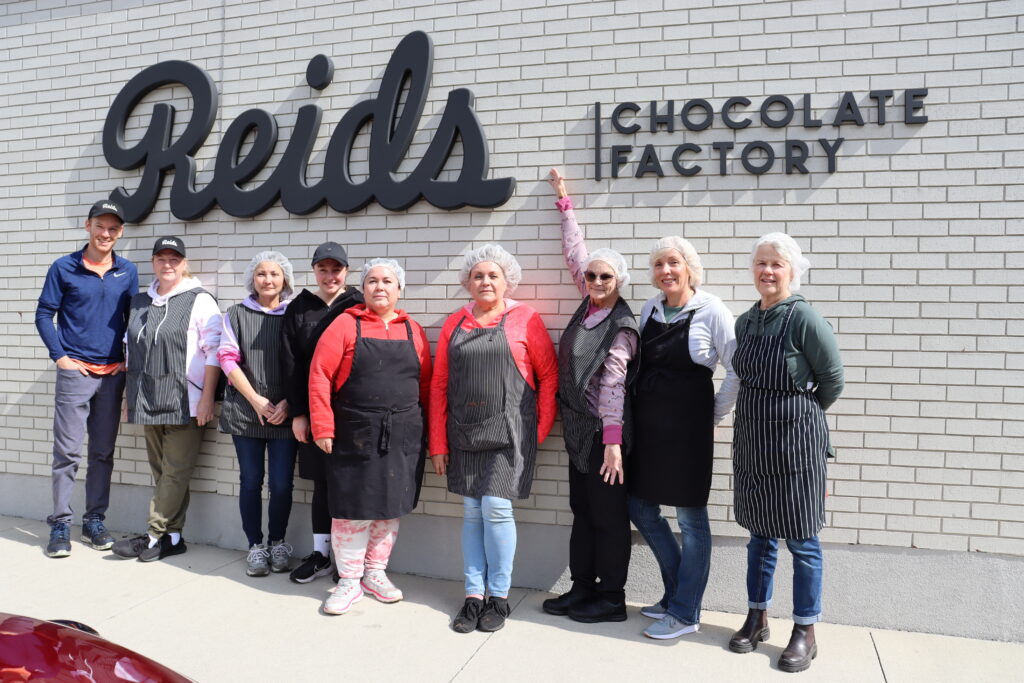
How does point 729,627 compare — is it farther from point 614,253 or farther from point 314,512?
point 314,512

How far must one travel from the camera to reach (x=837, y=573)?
3545 millimetres

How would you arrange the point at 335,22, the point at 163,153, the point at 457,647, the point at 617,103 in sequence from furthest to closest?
the point at 163,153 < the point at 335,22 < the point at 617,103 < the point at 457,647

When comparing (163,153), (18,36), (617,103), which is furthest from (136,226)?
(617,103)

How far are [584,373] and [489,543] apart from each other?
97 centimetres

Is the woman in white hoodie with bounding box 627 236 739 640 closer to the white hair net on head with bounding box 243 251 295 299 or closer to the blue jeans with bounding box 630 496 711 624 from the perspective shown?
the blue jeans with bounding box 630 496 711 624

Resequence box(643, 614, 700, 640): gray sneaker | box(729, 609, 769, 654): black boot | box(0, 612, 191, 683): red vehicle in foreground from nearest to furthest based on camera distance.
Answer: box(0, 612, 191, 683): red vehicle in foreground, box(729, 609, 769, 654): black boot, box(643, 614, 700, 640): gray sneaker

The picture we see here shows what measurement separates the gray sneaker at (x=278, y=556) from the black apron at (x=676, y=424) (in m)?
2.17

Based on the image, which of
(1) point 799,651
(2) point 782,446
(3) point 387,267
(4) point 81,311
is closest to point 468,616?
(1) point 799,651

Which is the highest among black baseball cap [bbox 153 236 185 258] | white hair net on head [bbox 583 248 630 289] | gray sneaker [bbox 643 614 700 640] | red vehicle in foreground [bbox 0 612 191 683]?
black baseball cap [bbox 153 236 185 258]

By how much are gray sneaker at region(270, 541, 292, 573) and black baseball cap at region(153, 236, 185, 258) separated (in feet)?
6.14

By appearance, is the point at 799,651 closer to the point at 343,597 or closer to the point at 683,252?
the point at 683,252

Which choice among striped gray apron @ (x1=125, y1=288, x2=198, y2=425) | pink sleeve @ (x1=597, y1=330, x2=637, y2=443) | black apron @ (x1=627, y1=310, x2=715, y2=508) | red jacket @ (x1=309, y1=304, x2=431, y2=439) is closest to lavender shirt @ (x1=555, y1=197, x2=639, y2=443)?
pink sleeve @ (x1=597, y1=330, x2=637, y2=443)

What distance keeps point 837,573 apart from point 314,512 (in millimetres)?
2845

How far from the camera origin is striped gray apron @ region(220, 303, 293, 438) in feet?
13.2
